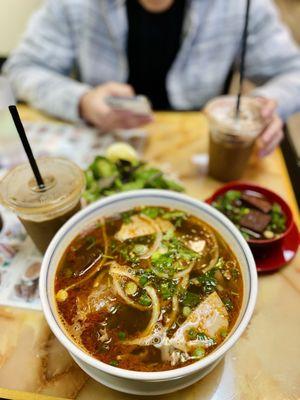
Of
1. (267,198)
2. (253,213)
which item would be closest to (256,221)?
(253,213)

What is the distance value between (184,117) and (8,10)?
3157 millimetres

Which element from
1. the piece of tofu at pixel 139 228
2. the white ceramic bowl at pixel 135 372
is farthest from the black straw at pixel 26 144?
the piece of tofu at pixel 139 228

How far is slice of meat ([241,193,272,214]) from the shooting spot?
1.25 m

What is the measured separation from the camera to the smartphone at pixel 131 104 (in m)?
1.75

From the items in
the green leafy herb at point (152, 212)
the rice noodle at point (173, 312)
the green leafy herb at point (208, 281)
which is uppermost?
the green leafy herb at point (152, 212)

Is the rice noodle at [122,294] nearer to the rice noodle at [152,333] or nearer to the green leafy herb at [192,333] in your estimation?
the rice noodle at [152,333]

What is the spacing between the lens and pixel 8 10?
3.84 meters

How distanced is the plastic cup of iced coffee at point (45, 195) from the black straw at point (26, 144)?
1.4 inches

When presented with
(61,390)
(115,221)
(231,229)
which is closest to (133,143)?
(115,221)

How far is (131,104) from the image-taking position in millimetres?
1784

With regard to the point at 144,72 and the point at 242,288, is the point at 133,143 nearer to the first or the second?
the point at 144,72

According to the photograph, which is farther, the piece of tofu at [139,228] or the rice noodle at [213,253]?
the piece of tofu at [139,228]

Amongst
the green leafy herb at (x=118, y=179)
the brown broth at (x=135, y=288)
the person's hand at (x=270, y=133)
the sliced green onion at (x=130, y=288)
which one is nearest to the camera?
the brown broth at (x=135, y=288)

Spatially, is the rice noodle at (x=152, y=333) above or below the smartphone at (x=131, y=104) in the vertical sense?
below
